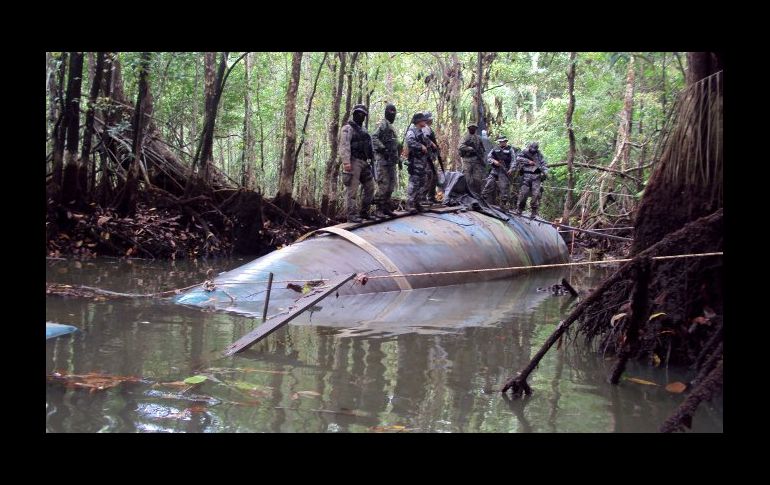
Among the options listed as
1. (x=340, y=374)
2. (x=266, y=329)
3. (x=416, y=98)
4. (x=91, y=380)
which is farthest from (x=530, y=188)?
(x=416, y=98)

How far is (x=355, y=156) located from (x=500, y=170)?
5457mm

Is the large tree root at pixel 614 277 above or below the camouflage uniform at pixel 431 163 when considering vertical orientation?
below

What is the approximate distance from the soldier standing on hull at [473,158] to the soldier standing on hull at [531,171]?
0.87 metres

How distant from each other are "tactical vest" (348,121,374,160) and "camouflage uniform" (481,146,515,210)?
4.83 meters

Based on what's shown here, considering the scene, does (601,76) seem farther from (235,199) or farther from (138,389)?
(138,389)

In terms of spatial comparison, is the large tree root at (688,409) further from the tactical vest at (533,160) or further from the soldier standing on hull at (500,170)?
the tactical vest at (533,160)

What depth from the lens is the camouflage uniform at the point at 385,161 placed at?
10.4m

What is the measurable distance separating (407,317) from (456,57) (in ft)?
55.5

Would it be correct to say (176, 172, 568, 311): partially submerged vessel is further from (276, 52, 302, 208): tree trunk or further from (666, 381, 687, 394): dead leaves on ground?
(276, 52, 302, 208): tree trunk

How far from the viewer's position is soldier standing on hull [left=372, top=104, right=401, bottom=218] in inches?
410

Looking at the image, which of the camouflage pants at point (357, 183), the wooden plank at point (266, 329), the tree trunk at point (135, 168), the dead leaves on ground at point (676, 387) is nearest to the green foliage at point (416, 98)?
the tree trunk at point (135, 168)

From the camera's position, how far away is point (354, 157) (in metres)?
10.2

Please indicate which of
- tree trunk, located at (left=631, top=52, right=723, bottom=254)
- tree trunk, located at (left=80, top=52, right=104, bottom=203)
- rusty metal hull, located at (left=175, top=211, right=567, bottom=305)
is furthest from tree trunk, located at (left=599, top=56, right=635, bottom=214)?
tree trunk, located at (left=80, top=52, right=104, bottom=203)
